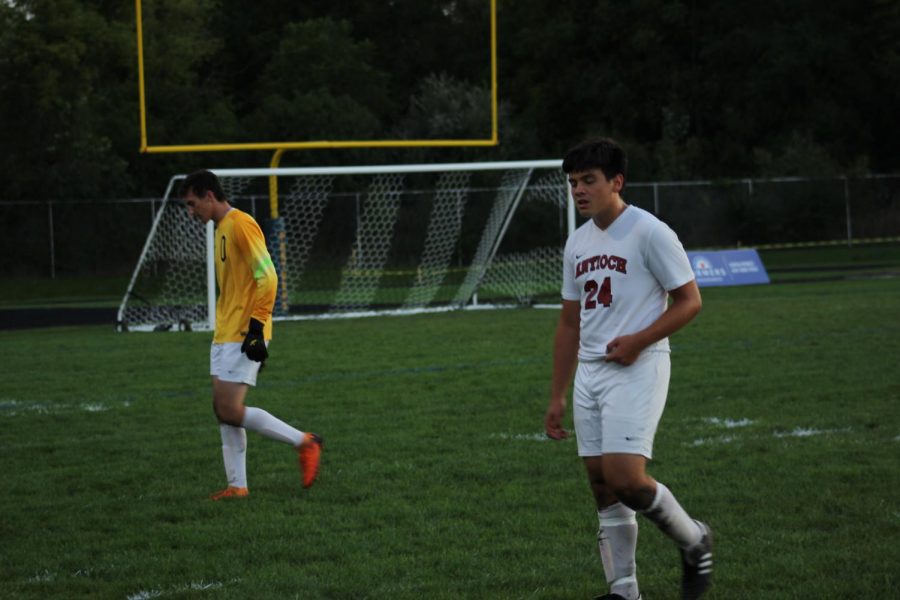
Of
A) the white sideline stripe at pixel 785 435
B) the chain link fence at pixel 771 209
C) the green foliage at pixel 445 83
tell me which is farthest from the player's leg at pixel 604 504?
the green foliage at pixel 445 83

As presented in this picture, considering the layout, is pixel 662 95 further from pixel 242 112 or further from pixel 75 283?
pixel 75 283

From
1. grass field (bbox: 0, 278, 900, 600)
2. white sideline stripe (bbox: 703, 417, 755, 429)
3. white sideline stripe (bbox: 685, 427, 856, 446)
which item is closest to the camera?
grass field (bbox: 0, 278, 900, 600)

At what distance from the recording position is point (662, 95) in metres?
46.8

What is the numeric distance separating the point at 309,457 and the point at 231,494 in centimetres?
46

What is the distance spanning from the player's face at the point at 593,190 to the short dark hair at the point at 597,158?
0.06ft

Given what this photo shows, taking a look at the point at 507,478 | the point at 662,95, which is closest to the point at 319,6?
the point at 662,95

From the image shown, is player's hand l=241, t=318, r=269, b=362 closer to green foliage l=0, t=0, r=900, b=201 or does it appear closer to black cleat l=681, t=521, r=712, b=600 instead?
black cleat l=681, t=521, r=712, b=600

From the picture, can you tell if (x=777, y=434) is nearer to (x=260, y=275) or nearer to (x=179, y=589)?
(x=260, y=275)

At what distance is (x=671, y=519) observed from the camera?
16.5ft

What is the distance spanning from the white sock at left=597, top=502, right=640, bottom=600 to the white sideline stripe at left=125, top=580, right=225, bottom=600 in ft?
5.16

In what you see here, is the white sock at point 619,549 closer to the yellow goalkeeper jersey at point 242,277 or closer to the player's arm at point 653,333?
the player's arm at point 653,333

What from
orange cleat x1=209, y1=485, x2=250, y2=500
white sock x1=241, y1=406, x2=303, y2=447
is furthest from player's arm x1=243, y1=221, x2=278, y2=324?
orange cleat x1=209, y1=485, x2=250, y2=500

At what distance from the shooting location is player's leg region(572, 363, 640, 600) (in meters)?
5.07

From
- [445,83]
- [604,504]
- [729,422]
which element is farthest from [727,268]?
[604,504]
